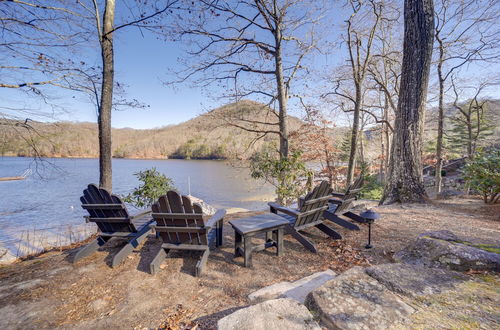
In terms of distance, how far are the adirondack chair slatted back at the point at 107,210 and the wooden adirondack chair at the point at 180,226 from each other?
616mm

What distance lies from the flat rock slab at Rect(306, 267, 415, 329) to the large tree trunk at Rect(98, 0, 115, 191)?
4.94 meters

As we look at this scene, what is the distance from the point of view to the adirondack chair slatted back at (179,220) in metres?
2.42

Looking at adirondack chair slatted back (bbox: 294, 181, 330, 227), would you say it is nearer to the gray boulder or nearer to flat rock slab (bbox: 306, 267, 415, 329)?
the gray boulder

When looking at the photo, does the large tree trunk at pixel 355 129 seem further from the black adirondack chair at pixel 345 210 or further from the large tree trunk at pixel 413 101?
the black adirondack chair at pixel 345 210

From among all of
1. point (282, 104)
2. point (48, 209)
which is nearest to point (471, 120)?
point (282, 104)

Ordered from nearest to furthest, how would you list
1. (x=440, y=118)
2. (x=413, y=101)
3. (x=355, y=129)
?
1. (x=413, y=101)
2. (x=355, y=129)
3. (x=440, y=118)

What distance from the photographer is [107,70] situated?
15.5 feet

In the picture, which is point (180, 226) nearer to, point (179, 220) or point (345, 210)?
point (179, 220)

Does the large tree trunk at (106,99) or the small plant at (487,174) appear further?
the large tree trunk at (106,99)

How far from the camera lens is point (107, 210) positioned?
9.48 feet

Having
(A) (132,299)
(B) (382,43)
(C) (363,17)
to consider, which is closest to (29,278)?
(A) (132,299)

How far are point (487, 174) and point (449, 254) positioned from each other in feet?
13.5

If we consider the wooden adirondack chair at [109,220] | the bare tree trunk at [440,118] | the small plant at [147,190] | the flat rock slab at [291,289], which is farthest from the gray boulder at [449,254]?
the bare tree trunk at [440,118]

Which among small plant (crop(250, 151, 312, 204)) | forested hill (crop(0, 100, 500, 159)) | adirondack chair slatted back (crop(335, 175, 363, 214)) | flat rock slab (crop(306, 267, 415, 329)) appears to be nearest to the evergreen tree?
forested hill (crop(0, 100, 500, 159))
